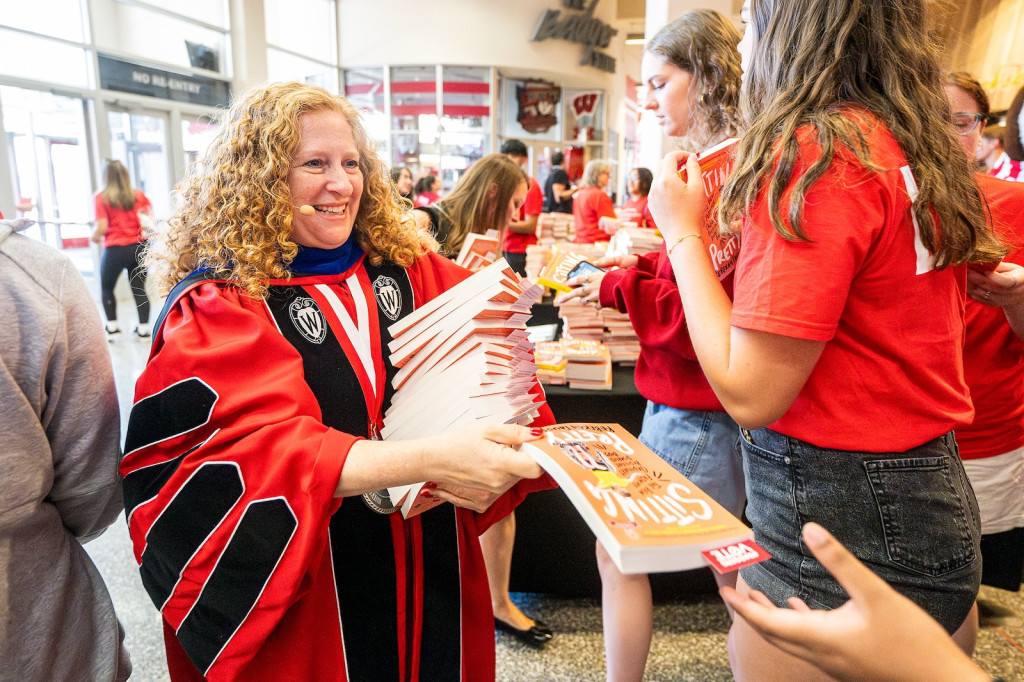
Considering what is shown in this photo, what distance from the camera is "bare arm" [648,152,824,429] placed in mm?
904

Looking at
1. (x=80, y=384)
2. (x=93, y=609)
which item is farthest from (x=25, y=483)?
(x=93, y=609)

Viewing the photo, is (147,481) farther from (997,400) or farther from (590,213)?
(590,213)

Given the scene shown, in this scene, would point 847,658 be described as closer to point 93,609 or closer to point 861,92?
point 861,92

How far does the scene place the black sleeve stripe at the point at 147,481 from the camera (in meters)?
0.99

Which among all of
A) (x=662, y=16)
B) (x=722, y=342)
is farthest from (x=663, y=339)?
(x=662, y=16)

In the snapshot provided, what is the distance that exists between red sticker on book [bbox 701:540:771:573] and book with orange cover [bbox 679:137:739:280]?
559mm

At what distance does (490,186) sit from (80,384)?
247 cm

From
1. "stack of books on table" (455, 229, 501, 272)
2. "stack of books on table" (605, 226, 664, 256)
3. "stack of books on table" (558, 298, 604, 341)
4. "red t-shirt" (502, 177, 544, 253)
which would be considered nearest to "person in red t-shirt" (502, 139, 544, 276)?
"red t-shirt" (502, 177, 544, 253)

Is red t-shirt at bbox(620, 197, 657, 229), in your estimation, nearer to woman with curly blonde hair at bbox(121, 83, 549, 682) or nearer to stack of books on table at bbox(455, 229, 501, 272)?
stack of books on table at bbox(455, 229, 501, 272)

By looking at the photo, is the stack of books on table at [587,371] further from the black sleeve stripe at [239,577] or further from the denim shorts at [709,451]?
the black sleeve stripe at [239,577]

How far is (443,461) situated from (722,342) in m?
0.45

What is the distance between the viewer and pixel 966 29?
15.2 feet

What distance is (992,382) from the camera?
1.73 meters

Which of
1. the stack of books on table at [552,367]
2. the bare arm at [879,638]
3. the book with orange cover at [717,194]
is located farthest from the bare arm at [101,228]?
the bare arm at [879,638]
